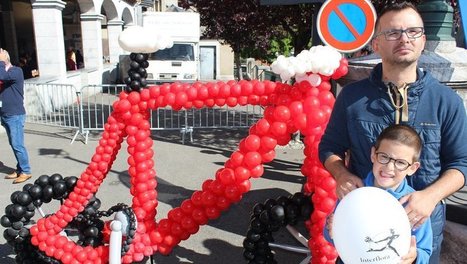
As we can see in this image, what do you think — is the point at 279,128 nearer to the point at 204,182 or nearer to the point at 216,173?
the point at 216,173

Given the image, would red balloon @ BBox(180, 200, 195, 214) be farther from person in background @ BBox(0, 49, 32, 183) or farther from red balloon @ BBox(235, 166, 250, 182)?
person in background @ BBox(0, 49, 32, 183)

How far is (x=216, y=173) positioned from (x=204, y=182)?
0.13 meters

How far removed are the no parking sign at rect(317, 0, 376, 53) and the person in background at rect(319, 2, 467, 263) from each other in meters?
1.94

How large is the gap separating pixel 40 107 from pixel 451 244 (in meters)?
10.3

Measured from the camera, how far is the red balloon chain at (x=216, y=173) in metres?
2.90

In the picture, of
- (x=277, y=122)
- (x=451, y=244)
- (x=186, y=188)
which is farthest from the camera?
(x=186, y=188)

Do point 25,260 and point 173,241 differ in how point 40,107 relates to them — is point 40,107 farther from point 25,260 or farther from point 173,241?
point 173,241

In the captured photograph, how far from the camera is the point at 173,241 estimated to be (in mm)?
3244

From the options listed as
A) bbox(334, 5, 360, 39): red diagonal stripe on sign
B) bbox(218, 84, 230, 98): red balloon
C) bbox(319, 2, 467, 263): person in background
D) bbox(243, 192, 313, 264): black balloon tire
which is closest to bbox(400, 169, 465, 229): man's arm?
bbox(319, 2, 467, 263): person in background

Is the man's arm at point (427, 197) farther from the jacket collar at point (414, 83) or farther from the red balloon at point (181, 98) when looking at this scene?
the red balloon at point (181, 98)

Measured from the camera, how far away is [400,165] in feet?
5.16

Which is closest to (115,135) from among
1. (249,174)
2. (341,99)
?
(249,174)

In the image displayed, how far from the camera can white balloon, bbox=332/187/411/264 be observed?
4.85 ft

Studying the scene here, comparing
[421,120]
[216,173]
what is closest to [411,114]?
[421,120]
